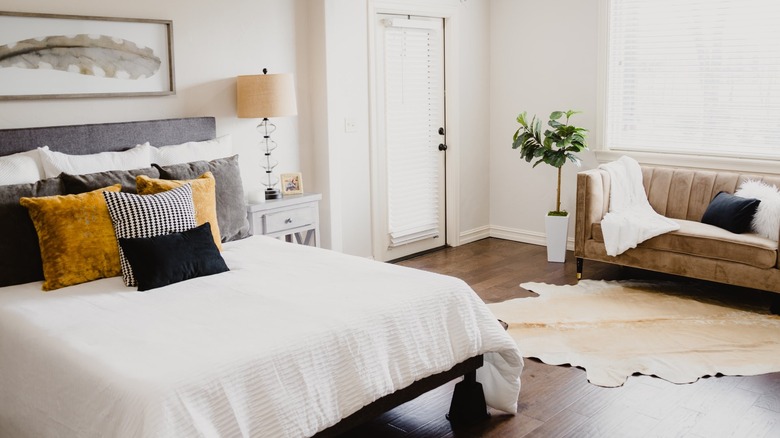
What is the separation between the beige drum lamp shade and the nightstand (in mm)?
556

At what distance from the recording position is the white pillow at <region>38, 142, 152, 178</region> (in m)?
3.69

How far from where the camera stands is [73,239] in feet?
10.7

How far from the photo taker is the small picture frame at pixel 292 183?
494 cm

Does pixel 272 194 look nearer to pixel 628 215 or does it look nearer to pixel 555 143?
pixel 555 143

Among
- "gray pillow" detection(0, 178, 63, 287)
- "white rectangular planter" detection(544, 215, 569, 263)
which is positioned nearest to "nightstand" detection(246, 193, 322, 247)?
"gray pillow" detection(0, 178, 63, 287)

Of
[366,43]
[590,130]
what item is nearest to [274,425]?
[366,43]

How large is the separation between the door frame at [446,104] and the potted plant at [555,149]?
663 millimetres

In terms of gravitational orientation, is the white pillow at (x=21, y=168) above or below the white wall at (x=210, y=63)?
below

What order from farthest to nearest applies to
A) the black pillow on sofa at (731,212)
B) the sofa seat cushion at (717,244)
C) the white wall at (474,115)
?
the white wall at (474,115)
the black pillow on sofa at (731,212)
the sofa seat cushion at (717,244)

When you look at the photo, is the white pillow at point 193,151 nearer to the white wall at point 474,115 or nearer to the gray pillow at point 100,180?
the gray pillow at point 100,180

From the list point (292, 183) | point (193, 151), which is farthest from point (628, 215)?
point (193, 151)

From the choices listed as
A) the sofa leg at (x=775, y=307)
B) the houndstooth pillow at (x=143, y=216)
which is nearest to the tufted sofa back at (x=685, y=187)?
the sofa leg at (x=775, y=307)

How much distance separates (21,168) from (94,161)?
14.4 inches

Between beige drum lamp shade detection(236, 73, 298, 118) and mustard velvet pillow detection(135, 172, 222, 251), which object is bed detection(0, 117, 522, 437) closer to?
mustard velvet pillow detection(135, 172, 222, 251)
